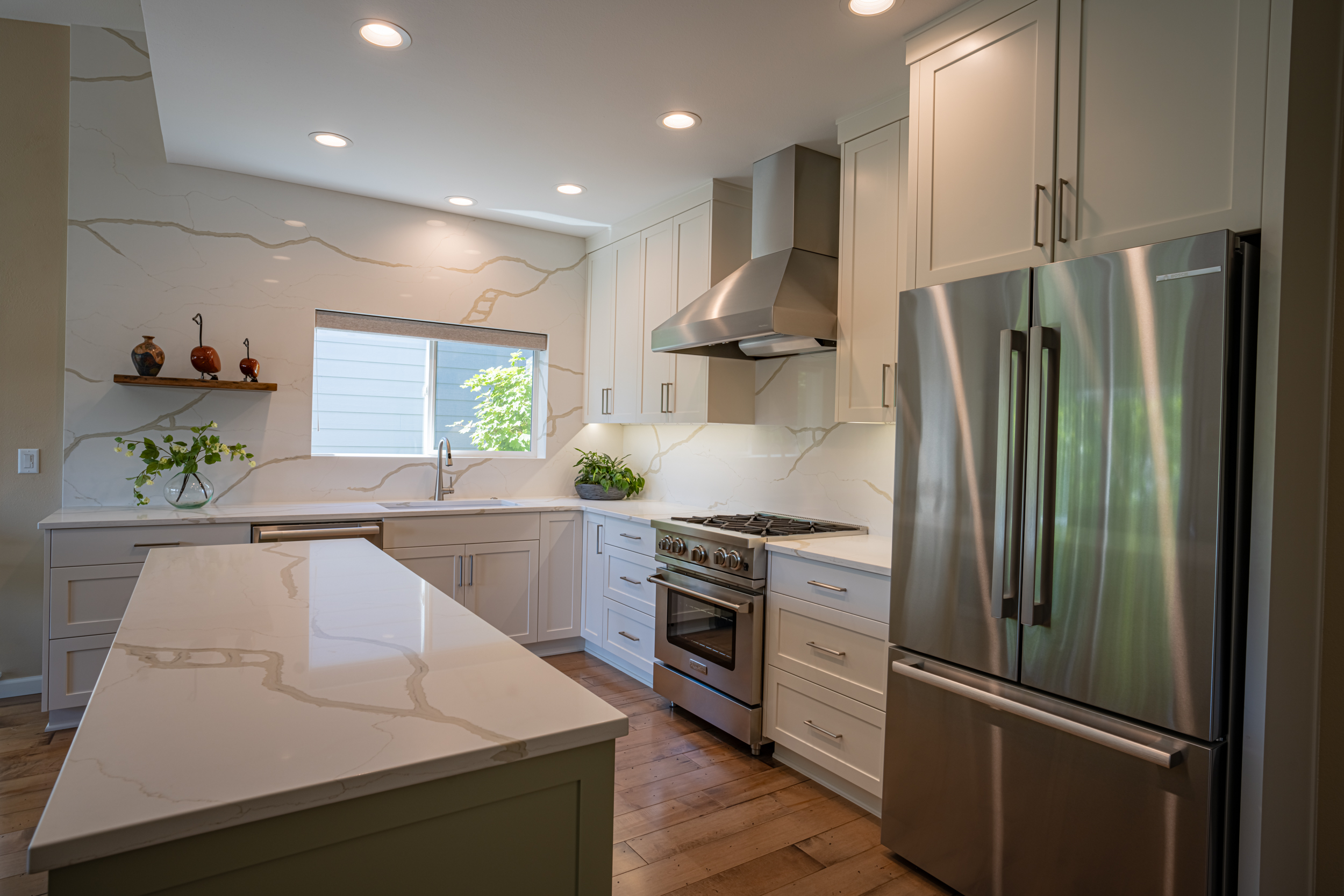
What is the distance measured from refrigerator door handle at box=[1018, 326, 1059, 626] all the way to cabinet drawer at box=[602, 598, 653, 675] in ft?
7.09

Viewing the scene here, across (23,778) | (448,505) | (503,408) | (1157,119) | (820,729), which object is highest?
(1157,119)

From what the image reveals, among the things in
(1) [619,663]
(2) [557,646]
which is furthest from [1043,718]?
(2) [557,646]

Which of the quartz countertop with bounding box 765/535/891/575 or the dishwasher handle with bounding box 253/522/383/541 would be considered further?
the dishwasher handle with bounding box 253/522/383/541

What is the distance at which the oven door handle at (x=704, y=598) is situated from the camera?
291 cm

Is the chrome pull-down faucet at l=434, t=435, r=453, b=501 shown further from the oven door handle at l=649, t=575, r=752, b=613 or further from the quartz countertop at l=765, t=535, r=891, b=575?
the quartz countertop at l=765, t=535, r=891, b=575

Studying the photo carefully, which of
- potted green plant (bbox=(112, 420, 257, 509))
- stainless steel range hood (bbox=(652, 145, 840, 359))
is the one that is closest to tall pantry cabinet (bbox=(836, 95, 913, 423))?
stainless steel range hood (bbox=(652, 145, 840, 359))

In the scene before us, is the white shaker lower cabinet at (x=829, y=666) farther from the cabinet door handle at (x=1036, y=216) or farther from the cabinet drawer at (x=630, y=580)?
the cabinet door handle at (x=1036, y=216)

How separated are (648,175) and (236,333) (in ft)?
7.28

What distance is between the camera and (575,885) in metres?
0.98

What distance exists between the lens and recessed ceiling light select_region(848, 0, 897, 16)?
2.13 meters

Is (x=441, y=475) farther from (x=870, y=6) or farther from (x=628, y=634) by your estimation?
(x=870, y=6)

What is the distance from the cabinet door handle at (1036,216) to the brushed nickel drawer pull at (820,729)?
65.9 inches

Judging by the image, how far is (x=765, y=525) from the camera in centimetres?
325

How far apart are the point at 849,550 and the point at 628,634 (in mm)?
1560
